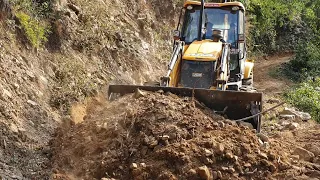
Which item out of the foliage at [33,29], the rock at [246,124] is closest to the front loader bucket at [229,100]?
the rock at [246,124]

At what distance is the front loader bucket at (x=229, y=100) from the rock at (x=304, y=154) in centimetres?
76

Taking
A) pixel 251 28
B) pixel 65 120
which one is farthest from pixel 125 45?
pixel 251 28

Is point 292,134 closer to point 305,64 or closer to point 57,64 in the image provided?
point 57,64

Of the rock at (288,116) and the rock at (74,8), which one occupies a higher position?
the rock at (74,8)

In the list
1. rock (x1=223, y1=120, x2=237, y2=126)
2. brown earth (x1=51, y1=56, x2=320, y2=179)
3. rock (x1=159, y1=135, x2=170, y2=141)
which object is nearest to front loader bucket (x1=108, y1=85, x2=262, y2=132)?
brown earth (x1=51, y1=56, x2=320, y2=179)

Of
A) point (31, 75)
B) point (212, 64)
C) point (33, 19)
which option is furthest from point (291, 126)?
point (33, 19)

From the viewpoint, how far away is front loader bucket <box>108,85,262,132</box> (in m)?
7.12

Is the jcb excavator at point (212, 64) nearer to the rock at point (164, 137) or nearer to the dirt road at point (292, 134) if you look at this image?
the dirt road at point (292, 134)

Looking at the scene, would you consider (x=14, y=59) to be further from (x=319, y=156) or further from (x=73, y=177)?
(x=319, y=156)

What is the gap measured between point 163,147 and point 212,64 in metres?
2.53

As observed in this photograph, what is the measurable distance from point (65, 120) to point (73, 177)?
2.29 metres

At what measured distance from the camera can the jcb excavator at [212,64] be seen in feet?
23.5

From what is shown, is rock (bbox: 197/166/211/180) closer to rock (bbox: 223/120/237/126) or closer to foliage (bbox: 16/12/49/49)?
rock (bbox: 223/120/237/126)

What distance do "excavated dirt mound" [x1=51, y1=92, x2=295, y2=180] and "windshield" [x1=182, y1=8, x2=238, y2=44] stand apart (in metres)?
2.62
